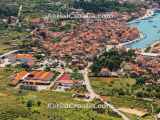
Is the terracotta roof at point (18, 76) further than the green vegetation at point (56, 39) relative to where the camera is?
No

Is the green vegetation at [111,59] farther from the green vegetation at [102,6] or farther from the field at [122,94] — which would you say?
the green vegetation at [102,6]

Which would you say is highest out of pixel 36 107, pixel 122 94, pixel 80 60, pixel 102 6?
pixel 102 6

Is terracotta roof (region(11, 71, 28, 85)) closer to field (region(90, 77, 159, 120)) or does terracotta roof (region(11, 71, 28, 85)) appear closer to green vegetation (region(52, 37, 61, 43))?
field (region(90, 77, 159, 120))

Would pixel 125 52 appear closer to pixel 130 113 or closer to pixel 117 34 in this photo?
pixel 117 34

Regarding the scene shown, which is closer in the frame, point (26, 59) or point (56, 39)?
point (26, 59)

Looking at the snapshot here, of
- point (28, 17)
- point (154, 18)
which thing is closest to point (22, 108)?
point (28, 17)

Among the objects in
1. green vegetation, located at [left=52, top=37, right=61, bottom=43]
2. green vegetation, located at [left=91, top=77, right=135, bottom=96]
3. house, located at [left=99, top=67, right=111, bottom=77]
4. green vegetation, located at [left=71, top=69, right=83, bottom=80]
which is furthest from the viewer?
green vegetation, located at [left=52, top=37, right=61, bottom=43]

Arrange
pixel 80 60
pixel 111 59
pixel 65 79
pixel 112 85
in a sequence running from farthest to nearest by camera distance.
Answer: pixel 80 60
pixel 111 59
pixel 65 79
pixel 112 85

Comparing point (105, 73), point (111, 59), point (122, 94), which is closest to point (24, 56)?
point (111, 59)

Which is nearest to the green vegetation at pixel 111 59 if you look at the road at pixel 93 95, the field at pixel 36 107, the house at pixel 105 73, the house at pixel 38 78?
the house at pixel 105 73

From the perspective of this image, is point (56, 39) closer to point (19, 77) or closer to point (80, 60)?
point (80, 60)

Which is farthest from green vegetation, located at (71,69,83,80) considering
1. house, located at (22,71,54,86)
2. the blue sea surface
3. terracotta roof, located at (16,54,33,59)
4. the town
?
the blue sea surface
